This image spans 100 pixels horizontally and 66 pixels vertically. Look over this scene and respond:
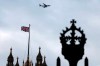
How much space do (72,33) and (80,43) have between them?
20.2 inches

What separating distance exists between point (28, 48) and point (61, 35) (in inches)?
3856

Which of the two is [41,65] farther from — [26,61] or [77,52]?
[77,52]

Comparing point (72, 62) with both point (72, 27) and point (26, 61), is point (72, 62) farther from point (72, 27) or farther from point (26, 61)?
point (26, 61)

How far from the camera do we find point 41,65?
12406 cm

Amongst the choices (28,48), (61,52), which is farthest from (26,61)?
(61,52)

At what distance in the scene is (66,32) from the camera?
56.3 ft

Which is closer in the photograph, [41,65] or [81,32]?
[81,32]

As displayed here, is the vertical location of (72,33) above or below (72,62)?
above

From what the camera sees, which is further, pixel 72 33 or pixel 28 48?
pixel 28 48

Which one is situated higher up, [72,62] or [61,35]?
[61,35]

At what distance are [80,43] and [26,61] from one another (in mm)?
99106

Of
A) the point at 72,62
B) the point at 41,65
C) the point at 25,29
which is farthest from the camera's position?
the point at 41,65

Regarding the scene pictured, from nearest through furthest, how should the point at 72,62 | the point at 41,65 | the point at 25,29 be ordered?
the point at 72,62 < the point at 25,29 < the point at 41,65

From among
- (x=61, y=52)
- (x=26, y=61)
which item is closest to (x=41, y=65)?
(x=26, y=61)
